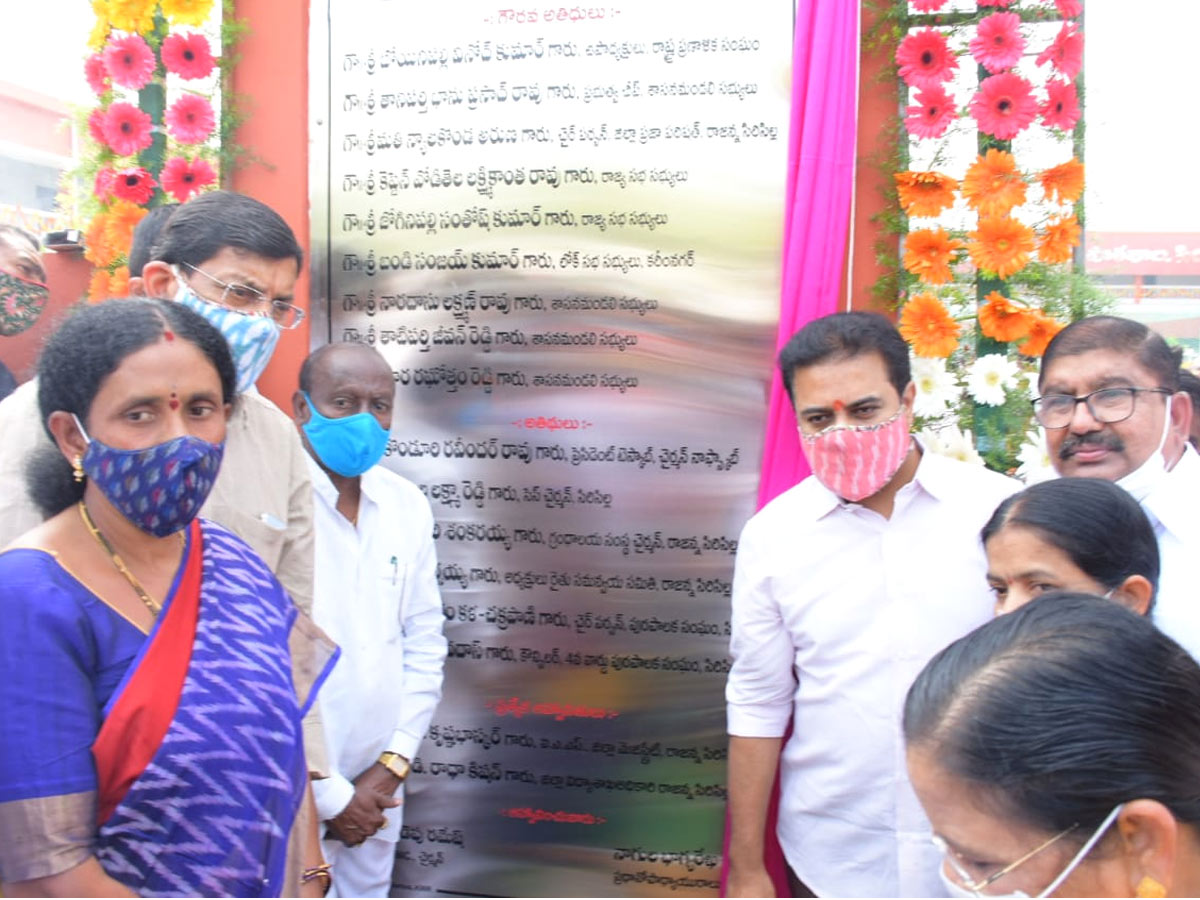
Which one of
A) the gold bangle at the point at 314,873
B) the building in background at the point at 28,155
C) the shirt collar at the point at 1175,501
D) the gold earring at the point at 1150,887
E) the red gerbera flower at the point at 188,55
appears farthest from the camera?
the building in background at the point at 28,155

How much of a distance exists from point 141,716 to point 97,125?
246 cm

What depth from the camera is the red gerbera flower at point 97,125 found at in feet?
9.57

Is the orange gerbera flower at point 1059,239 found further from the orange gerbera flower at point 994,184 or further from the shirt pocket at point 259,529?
the shirt pocket at point 259,529

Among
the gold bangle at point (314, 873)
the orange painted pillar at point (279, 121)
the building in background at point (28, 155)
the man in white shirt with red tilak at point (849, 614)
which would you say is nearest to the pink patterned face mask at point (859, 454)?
the man in white shirt with red tilak at point (849, 614)

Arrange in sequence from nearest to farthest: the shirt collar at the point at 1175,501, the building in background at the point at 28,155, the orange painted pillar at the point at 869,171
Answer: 1. the shirt collar at the point at 1175,501
2. the orange painted pillar at the point at 869,171
3. the building in background at the point at 28,155

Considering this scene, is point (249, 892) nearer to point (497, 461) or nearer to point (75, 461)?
point (75, 461)

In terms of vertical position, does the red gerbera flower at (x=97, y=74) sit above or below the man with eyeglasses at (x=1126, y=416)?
above

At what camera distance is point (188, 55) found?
2861 mm

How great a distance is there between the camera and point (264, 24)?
2.91m

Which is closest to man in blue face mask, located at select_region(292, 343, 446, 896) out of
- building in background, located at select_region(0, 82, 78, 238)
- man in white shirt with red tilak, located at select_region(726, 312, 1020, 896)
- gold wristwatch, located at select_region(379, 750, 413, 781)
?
gold wristwatch, located at select_region(379, 750, 413, 781)

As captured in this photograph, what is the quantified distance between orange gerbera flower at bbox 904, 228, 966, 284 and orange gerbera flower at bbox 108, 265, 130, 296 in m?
2.44

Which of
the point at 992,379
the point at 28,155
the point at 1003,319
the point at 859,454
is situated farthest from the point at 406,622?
the point at 28,155

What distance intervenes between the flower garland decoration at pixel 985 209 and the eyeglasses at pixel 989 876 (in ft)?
5.36

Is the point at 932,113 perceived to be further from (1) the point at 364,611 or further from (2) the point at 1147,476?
(1) the point at 364,611
